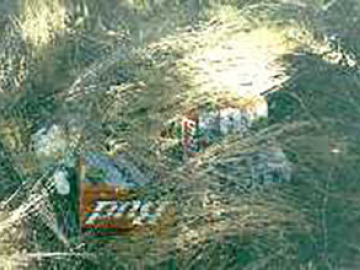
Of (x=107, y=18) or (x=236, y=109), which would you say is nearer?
(x=236, y=109)

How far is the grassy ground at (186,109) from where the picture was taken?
65.6 inches

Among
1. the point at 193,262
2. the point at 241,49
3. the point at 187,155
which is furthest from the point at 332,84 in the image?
the point at 193,262

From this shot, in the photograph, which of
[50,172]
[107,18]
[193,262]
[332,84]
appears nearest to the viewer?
[193,262]

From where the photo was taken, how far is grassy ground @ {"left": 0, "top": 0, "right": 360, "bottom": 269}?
1667 mm

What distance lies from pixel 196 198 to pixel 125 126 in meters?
0.26

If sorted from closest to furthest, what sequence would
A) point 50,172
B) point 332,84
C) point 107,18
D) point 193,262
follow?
point 193,262
point 50,172
point 332,84
point 107,18

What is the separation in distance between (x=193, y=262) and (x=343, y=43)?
27.8 inches

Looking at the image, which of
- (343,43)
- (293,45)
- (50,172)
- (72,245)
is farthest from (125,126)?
(343,43)

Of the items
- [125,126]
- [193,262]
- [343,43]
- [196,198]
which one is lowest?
[193,262]

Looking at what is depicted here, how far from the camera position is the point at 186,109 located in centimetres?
183

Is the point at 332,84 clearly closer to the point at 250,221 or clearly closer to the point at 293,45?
the point at 293,45

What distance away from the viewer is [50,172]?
176 centimetres

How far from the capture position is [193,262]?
1647 mm

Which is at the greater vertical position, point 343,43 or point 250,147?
point 343,43
